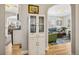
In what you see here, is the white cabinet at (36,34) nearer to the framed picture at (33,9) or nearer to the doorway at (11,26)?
the framed picture at (33,9)

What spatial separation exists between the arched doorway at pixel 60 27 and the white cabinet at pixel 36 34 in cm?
41

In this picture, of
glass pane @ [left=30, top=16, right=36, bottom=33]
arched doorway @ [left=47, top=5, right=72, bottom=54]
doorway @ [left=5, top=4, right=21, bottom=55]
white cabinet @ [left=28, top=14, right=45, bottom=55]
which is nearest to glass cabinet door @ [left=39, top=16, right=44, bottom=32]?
white cabinet @ [left=28, top=14, right=45, bottom=55]

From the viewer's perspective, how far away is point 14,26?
3297 millimetres

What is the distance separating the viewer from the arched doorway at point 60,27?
342 cm

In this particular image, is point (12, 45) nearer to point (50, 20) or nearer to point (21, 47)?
point (21, 47)

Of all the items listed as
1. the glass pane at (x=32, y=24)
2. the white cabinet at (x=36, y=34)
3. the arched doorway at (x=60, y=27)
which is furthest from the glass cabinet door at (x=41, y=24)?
the arched doorway at (x=60, y=27)

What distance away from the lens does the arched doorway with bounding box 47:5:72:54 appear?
3422 millimetres

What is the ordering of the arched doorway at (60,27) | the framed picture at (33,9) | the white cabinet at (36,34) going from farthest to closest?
the white cabinet at (36,34), the framed picture at (33,9), the arched doorway at (60,27)

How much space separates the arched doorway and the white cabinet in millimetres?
414

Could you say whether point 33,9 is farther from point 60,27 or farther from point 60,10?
point 60,27

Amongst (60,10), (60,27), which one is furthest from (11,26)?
(60,10)

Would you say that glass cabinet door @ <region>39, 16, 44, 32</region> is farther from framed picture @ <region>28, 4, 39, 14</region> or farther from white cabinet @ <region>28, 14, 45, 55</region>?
framed picture @ <region>28, 4, 39, 14</region>

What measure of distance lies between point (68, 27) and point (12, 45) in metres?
1.50
